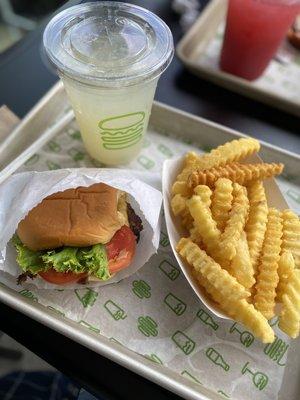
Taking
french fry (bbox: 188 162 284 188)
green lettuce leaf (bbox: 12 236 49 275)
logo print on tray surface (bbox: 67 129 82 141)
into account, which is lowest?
green lettuce leaf (bbox: 12 236 49 275)

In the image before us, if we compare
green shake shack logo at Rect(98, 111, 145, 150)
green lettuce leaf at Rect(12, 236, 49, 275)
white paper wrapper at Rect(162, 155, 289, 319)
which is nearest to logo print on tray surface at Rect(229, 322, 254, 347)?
white paper wrapper at Rect(162, 155, 289, 319)

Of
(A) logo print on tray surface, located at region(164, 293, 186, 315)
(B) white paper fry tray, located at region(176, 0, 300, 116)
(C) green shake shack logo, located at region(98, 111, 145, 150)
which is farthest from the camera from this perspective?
(B) white paper fry tray, located at region(176, 0, 300, 116)

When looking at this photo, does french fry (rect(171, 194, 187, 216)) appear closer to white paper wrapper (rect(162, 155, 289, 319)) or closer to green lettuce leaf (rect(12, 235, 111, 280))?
white paper wrapper (rect(162, 155, 289, 319))

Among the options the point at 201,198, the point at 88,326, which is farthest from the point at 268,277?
the point at 88,326

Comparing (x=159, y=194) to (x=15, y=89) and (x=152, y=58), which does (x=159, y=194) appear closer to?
(x=152, y=58)

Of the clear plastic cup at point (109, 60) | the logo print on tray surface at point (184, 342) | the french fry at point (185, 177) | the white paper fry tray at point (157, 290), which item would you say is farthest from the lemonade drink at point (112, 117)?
the logo print on tray surface at point (184, 342)

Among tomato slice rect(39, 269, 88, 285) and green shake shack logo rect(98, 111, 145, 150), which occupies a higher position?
green shake shack logo rect(98, 111, 145, 150)

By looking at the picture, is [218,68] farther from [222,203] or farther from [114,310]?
[114,310]

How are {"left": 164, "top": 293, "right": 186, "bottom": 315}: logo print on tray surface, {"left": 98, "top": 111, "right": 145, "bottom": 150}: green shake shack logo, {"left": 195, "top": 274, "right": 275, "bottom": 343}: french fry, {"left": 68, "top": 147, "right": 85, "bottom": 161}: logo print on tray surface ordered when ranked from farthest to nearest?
1. {"left": 68, "top": 147, "right": 85, "bottom": 161}: logo print on tray surface
2. {"left": 98, "top": 111, "right": 145, "bottom": 150}: green shake shack logo
3. {"left": 164, "top": 293, "right": 186, "bottom": 315}: logo print on tray surface
4. {"left": 195, "top": 274, "right": 275, "bottom": 343}: french fry
